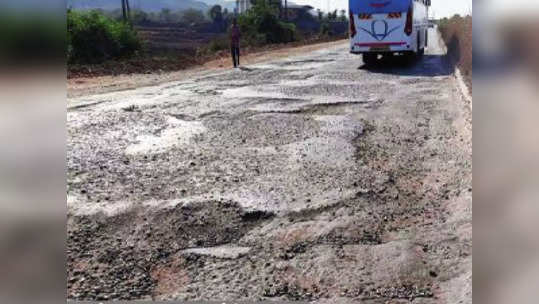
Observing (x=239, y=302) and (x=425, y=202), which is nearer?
(x=239, y=302)

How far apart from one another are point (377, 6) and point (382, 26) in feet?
1.81

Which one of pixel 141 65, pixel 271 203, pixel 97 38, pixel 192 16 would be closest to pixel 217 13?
pixel 192 16

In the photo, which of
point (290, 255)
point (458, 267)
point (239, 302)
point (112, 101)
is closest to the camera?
point (239, 302)

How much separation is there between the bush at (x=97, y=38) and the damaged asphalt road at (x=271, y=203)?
9451 millimetres

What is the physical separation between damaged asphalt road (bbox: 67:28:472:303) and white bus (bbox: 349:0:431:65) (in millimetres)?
6788

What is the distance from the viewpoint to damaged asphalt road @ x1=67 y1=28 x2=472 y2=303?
10.8ft

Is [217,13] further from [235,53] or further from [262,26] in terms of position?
[235,53]

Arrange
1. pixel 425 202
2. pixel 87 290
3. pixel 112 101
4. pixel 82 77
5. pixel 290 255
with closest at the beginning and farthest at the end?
1. pixel 87 290
2. pixel 290 255
3. pixel 425 202
4. pixel 112 101
5. pixel 82 77

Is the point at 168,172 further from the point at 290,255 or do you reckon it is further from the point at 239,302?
the point at 239,302
